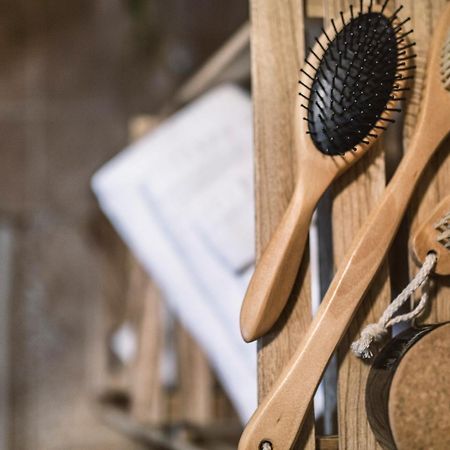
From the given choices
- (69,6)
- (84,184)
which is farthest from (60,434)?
(69,6)

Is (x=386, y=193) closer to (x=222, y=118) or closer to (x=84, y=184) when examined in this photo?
(x=222, y=118)

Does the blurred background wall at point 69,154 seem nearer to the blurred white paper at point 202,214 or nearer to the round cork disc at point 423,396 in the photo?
the blurred white paper at point 202,214

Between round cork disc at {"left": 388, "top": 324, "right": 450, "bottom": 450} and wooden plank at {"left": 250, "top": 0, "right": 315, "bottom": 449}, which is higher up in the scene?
wooden plank at {"left": 250, "top": 0, "right": 315, "bottom": 449}

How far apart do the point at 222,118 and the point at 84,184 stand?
0.63 m

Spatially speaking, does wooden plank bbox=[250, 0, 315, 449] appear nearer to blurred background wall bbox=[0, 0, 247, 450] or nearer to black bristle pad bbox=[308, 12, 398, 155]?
black bristle pad bbox=[308, 12, 398, 155]

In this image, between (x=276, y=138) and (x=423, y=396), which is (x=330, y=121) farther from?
(x=423, y=396)

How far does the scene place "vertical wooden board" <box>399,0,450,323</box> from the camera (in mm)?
561

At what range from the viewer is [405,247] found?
0.62 meters

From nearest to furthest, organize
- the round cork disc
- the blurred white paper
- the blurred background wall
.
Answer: the round cork disc
the blurred white paper
the blurred background wall

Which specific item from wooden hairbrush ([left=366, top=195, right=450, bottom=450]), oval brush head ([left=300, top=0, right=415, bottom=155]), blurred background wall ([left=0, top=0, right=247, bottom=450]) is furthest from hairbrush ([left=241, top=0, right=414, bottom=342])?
blurred background wall ([left=0, top=0, right=247, bottom=450])

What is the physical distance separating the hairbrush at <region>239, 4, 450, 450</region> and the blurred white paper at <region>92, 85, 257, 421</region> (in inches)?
11.2

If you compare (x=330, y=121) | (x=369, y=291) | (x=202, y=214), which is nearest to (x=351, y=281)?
(x=369, y=291)

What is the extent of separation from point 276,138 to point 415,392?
0.25 meters

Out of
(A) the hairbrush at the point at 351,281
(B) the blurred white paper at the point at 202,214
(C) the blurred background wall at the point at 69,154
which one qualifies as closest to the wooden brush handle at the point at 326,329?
(A) the hairbrush at the point at 351,281
